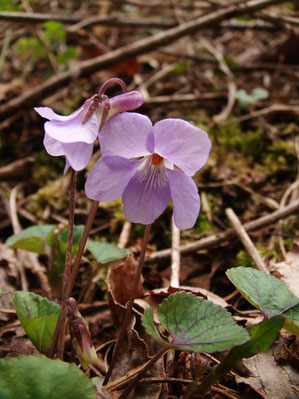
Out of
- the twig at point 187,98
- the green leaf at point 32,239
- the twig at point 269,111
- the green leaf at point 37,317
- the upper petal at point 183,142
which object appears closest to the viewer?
the upper petal at point 183,142

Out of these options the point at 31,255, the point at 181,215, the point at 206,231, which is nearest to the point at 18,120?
the point at 31,255

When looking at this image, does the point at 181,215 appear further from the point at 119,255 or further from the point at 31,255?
the point at 31,255

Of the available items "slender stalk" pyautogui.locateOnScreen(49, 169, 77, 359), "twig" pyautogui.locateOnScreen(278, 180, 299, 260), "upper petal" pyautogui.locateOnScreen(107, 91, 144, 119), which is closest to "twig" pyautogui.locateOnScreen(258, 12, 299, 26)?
"twig" pyautogui.locateOnScreen(278, 180, 299, 260)

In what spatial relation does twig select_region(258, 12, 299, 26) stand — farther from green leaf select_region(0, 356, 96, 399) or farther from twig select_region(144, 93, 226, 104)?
green leaf select_region(0, 356, 96, 399)

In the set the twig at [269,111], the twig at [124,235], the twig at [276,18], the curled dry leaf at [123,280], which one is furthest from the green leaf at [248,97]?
the curled dry leaf at [123,280]

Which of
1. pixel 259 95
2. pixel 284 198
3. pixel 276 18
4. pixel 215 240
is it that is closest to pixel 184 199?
pixel 215 240

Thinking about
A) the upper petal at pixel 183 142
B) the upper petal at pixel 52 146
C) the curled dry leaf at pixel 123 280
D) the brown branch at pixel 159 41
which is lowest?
the curled dry leaf at pixel 123 280

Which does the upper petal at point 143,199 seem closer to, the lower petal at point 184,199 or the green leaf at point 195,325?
the lower petal at point 184,199
